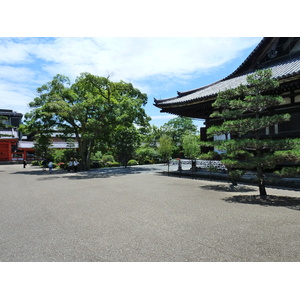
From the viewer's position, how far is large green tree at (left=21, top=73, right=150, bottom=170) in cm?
2069

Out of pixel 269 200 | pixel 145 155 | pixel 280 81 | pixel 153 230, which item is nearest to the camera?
pixel 153 230

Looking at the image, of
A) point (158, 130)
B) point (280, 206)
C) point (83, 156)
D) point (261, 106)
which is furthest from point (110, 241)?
point (158, 130)

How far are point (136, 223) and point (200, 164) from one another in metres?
11.4

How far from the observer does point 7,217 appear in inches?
235

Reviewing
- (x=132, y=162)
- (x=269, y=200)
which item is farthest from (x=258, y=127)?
(x=132, y=162)

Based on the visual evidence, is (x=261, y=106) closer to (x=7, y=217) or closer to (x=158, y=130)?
(x=7, y=217)

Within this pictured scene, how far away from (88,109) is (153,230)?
758 inches

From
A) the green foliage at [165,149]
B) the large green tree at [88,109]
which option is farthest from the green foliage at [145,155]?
the large green tree at [88,109]

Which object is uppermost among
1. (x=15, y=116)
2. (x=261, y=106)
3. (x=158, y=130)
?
(x=15, y=116)

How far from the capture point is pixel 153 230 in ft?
15.6

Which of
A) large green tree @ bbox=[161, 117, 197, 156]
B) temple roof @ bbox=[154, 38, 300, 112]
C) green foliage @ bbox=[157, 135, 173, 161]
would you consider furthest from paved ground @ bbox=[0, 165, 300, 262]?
large green tree @ bbox=[161, 117, 197, 156]

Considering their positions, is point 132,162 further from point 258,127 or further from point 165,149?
point 258,127

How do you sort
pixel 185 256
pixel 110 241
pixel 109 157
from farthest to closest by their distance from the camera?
pixel 109 157
pixel 110 241
pixel 185 256

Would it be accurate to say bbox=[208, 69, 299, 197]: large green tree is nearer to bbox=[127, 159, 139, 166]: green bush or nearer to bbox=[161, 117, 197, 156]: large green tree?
bbox=[127, 159, 139, 166]: green bush
